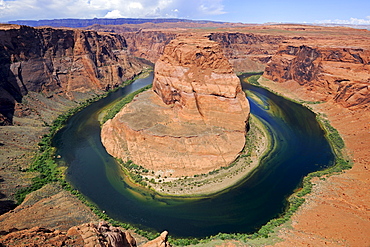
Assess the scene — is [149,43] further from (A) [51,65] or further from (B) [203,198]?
(B) [203,198]

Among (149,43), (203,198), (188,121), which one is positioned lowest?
(203,198)

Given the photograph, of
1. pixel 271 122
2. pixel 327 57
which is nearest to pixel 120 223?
pixel 271 122

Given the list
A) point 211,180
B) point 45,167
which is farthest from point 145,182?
point 45,167

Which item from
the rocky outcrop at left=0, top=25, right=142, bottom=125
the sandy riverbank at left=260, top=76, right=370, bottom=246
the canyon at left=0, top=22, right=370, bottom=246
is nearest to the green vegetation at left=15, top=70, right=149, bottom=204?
the canyon at left=0, top=22, right=370, bottom=246

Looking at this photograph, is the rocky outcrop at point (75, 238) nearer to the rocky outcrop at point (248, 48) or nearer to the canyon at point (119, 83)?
the canyon at point (119, 83)

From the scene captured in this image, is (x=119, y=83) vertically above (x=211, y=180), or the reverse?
(x=119, y=83)
